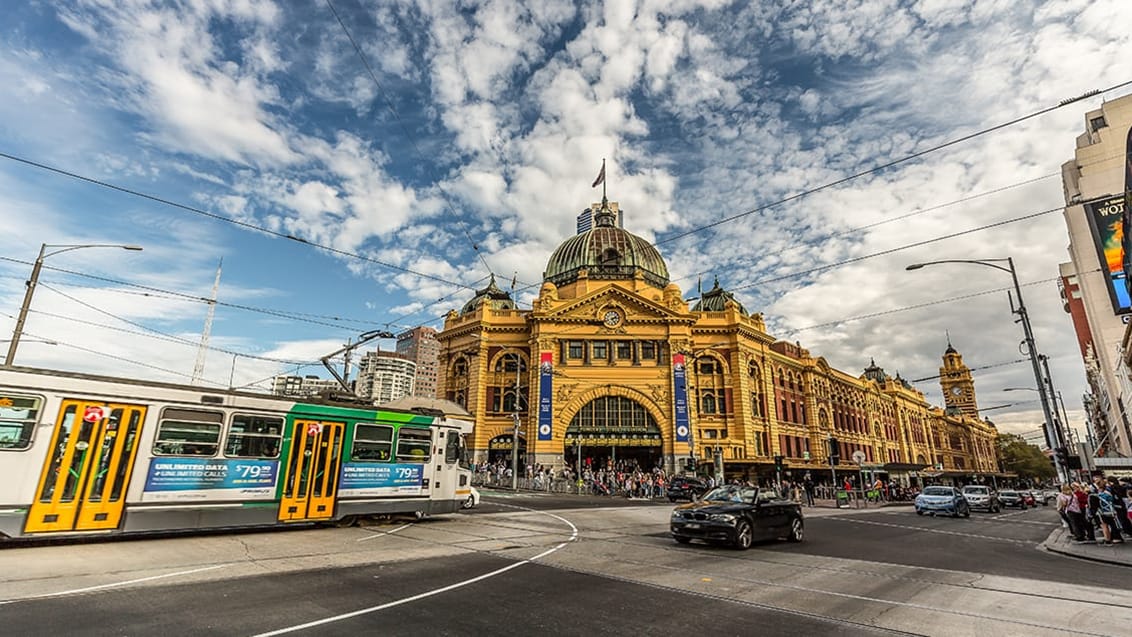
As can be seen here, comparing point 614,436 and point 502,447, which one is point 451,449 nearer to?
point 614,436

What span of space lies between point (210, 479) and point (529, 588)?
8374 millimetres

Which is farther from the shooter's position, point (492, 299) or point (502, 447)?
point (492, 299)

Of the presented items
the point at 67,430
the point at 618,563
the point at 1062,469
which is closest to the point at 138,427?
the point at 67,430

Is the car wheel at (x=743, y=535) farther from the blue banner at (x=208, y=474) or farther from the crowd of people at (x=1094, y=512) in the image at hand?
the blue banner at (x=208, y=474)

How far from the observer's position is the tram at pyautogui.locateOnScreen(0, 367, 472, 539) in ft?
32.2

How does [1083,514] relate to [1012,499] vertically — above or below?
above

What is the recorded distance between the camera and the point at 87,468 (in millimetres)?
10344

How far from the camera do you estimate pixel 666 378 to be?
4628 centimetres

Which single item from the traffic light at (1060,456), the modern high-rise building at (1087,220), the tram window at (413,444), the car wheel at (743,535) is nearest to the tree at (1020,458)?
the modern high-rise building at (1087,220)

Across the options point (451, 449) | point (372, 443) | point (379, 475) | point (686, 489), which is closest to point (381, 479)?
point (379, 475)

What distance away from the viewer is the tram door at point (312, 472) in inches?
508

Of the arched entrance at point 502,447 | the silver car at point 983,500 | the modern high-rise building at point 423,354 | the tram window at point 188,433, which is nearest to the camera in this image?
the tram window at point 188,433

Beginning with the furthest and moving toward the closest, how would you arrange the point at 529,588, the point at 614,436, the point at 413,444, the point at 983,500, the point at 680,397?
the point at 680,397 < the point at 614,436 < the point at 983,500 < the point at 413,444 < the point at 529,588

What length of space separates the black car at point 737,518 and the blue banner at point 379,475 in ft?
24.1
